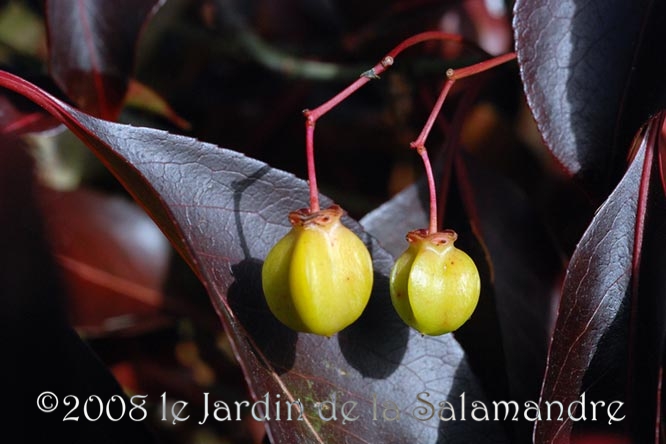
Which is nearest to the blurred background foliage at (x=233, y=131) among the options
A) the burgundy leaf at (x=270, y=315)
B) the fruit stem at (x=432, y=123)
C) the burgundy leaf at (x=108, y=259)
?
the burgundy leaf at (x=108, y=259)

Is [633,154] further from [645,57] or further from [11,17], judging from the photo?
[11,17]

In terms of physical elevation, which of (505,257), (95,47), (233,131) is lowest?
(505,257)

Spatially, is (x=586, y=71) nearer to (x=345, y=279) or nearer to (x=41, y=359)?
(x=345, y=279)

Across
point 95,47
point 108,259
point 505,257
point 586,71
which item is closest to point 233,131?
point 108,259

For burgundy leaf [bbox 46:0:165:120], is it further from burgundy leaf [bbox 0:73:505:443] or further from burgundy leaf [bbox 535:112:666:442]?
burgundy leaf [bbox 535:112:666:442]

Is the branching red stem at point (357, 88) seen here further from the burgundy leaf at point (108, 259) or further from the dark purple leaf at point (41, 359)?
the burgundy leaf at point (108, 259)

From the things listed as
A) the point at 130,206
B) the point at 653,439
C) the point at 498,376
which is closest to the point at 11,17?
the point at 130,206

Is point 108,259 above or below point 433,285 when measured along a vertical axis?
above
